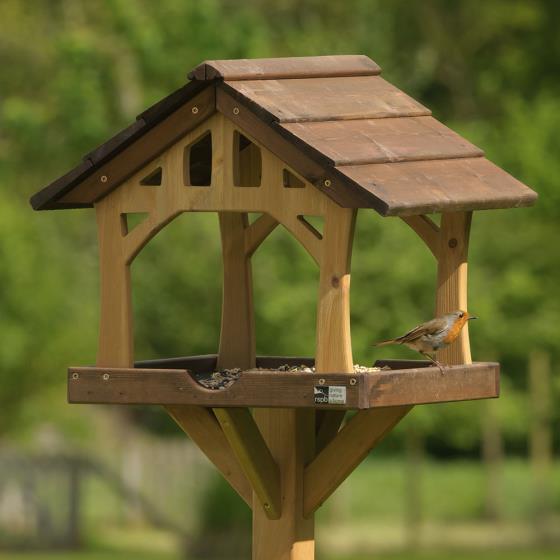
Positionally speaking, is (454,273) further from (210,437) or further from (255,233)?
(210,437)

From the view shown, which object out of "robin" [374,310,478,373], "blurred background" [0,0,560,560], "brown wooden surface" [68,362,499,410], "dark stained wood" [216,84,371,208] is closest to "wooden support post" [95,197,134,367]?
"brown wooden surface" [68,362,499,410]

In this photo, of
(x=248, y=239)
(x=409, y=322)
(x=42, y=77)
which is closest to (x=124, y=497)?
(x=409, y=322)

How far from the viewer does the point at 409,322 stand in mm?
19625

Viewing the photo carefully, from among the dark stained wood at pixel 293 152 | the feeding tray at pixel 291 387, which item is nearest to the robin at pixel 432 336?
the feeding tray at pixel 291 387

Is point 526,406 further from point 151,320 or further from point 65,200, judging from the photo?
point 65,200

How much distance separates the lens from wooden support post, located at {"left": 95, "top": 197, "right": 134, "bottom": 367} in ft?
23.9

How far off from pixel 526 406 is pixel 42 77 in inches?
533

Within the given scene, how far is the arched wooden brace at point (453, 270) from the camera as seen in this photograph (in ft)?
25.2

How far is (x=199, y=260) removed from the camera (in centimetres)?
2097

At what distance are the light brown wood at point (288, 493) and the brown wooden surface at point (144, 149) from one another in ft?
3.94

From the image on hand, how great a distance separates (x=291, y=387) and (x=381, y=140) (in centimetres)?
113

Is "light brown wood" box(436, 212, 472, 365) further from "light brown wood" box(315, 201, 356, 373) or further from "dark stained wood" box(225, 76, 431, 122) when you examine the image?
"light brown wood" box(315, 201, 356, 373)

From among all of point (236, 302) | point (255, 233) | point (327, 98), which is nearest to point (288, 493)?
point (236, 302)

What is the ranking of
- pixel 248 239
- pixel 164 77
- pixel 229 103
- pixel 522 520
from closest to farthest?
1. pixel 229 103
2. pixel 248 239
3. pixel 522 520
4. pixel 164 77
